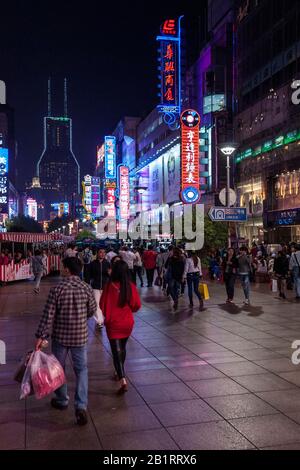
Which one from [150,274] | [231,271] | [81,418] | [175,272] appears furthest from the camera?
[150,274]

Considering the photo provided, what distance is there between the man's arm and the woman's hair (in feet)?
3.39

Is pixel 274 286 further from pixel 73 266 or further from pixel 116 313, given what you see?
pixel 73 266

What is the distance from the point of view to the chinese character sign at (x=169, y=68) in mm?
44750

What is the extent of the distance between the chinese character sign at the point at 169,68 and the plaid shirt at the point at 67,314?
42.7 meters

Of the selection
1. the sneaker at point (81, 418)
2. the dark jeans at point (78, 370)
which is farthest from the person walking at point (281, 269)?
the sneaker at point (81, 418)

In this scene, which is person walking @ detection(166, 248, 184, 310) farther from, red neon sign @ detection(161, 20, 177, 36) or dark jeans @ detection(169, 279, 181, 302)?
red neon sign @ detection(161, 20, 177, 36)

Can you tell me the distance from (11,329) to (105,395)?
498 centimetres

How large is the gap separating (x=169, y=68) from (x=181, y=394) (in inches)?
1702

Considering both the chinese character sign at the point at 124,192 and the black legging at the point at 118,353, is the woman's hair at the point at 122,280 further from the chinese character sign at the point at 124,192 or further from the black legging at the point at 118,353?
the chinese character sign at the point at 124,192

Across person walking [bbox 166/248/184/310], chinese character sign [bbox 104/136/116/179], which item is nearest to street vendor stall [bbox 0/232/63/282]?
person walking [bbox 166/248/184/310]

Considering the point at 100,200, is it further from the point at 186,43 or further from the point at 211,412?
the point at 211,412

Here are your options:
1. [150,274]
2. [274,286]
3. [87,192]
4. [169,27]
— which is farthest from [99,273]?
[87,192]

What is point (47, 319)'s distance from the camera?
5.00 m
